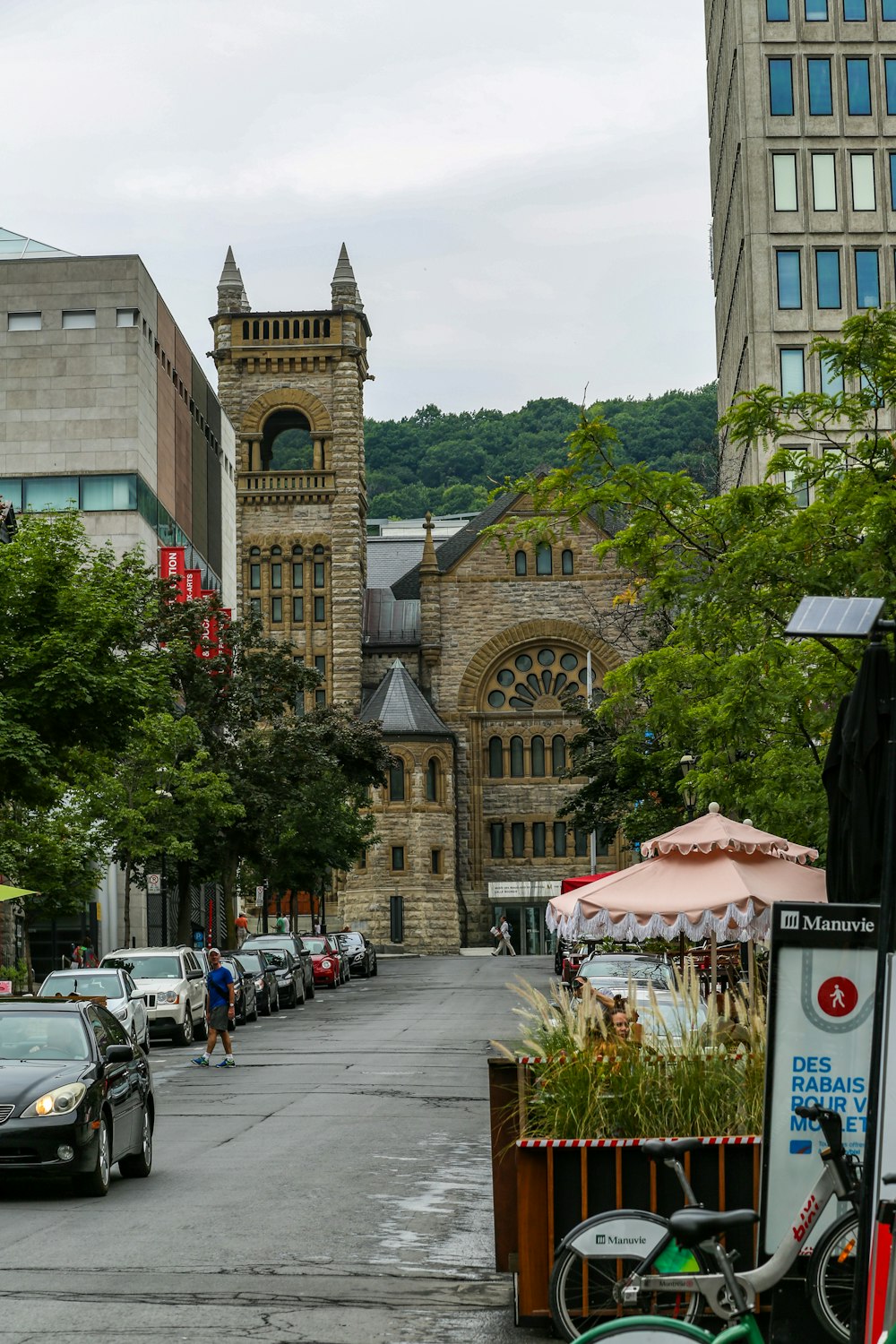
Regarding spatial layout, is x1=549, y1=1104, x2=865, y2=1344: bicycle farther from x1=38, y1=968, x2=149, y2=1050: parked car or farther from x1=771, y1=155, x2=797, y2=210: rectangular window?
x1=771, y1=155, x2=797, y2=210: rectangular window

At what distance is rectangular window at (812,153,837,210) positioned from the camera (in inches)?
2000

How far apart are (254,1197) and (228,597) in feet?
216

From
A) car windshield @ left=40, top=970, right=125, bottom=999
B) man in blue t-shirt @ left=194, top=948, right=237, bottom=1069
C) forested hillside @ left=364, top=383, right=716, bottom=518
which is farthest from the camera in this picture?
forested hillside @ left=364, top=383, right=716, bottom=518

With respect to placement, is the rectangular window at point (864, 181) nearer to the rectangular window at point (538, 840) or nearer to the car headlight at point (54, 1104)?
the rectangular window at point (538, 840)

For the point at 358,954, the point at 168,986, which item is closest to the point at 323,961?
the point at 358,954

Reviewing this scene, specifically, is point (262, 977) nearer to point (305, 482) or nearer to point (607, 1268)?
point (607, 1268)

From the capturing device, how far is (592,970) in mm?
24219

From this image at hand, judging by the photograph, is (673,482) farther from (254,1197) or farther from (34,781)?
(34,781)

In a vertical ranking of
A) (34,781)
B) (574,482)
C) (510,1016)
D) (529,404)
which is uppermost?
(529,404)

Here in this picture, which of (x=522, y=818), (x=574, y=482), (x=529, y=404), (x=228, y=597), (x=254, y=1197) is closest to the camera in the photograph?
(x=254, y=1197)

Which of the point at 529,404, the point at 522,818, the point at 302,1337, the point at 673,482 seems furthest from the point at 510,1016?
the point at 529,404

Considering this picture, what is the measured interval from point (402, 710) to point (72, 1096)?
70071mm

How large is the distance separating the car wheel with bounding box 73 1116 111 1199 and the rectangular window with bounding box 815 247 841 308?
139ft

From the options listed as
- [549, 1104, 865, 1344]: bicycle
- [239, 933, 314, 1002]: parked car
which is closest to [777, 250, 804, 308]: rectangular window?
[239, 933, 314, 1002]: parked car
